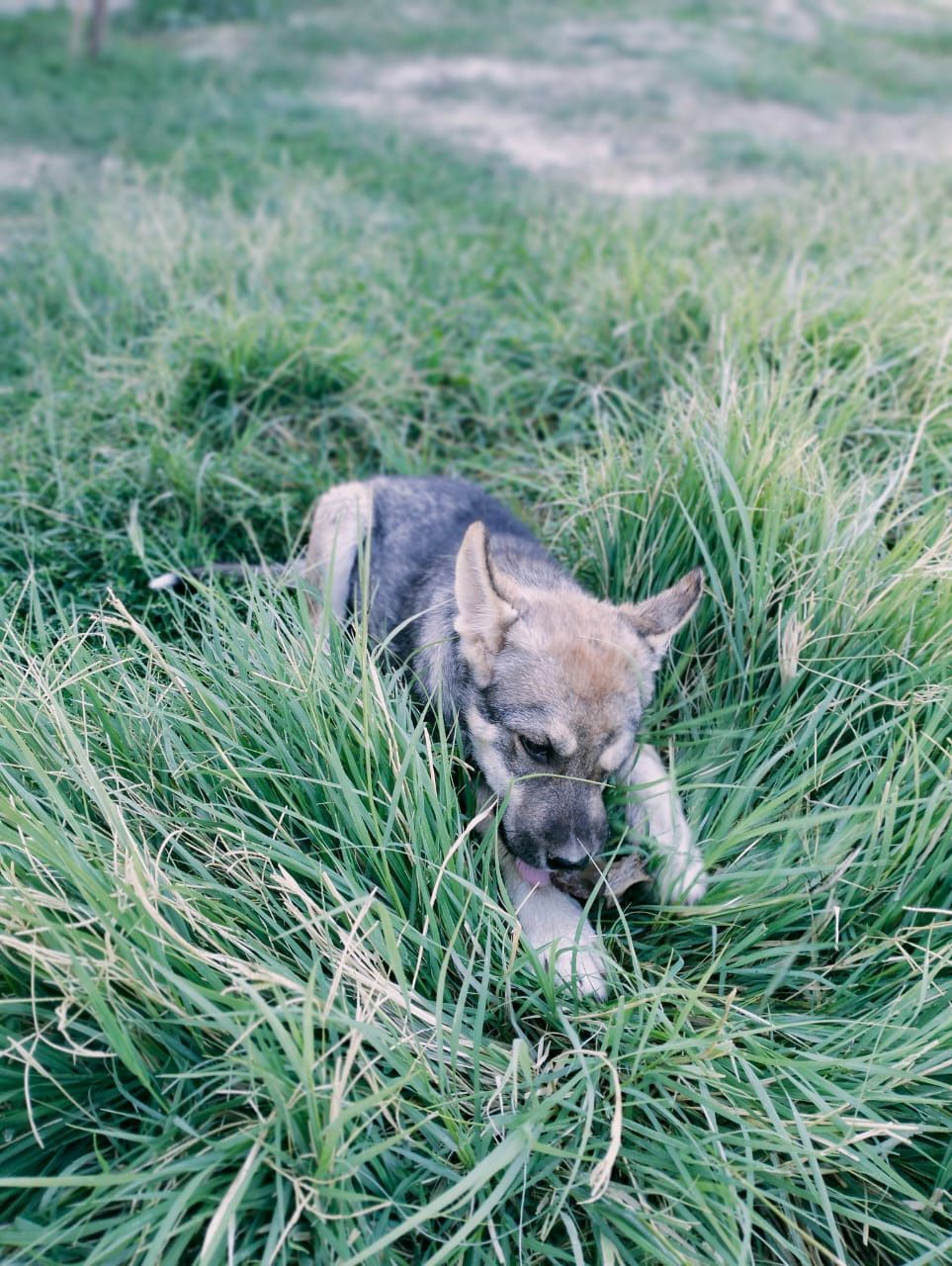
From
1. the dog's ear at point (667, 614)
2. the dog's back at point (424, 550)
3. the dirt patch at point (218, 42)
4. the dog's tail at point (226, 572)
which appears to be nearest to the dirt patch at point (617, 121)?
the dirt patch at point (218, 42)

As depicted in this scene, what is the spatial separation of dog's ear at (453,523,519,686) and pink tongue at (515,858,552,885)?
0.52m

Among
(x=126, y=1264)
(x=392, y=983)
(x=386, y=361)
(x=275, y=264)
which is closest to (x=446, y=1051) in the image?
(x=392, y=983)

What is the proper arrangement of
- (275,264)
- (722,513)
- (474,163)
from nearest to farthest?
1. (722,513)
2. (275,264)
3. (474,163)

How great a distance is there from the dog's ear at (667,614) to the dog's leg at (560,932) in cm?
76

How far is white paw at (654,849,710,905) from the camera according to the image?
269 centimetres

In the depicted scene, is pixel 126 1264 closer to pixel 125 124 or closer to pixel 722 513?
pixel 722 513

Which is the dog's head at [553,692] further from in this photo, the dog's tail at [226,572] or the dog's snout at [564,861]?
the dog's tail at [226,572]

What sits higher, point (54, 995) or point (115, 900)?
point (115, 900)

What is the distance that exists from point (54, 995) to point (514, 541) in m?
2.09

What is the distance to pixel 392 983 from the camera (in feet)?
7.40

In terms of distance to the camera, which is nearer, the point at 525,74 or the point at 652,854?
the point at 652,854

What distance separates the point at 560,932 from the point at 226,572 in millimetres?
1958

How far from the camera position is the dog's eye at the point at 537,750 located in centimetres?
278

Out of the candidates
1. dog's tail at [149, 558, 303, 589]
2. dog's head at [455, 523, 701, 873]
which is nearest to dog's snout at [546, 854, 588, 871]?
dog's head at [455, 523, 701, 873]
